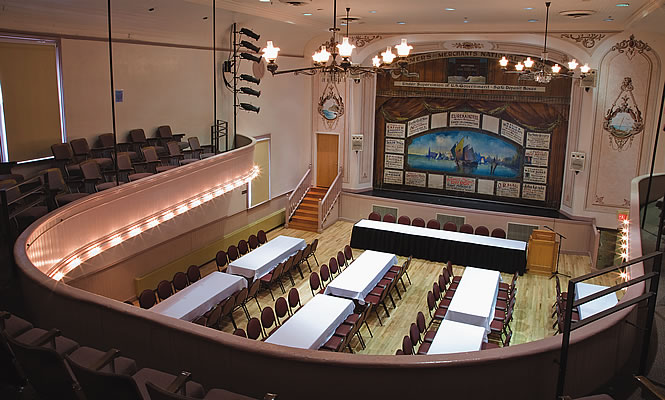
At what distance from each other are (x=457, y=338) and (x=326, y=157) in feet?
35.2

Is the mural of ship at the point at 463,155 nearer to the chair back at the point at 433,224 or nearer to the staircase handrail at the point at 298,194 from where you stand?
the chair back at the point at 433,224

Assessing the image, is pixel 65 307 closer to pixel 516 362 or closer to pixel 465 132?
pixel 516 362

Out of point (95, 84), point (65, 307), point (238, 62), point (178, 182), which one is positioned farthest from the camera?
point (238, 62)

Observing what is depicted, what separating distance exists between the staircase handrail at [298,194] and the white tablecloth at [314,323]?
727 centimetres

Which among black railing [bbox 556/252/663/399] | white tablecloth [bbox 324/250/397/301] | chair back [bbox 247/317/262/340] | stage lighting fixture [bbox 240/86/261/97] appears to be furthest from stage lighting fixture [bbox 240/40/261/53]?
black railing [bbox 556/252/663/399]

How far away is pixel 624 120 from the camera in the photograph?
13.9 m

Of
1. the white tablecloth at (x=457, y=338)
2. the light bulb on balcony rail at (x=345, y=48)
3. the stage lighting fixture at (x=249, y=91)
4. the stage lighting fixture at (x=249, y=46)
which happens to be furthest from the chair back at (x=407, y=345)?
the stage lighting fixture at (x=249, y=46)

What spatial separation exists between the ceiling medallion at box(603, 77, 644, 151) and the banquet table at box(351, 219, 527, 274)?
3773 millimetres

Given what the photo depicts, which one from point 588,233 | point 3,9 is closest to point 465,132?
point 588,233

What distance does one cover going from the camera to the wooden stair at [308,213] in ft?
54.9

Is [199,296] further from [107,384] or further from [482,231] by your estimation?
[482,231]

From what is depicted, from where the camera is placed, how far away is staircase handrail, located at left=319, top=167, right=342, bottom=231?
16.6 meters

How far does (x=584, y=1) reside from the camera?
33.2 ft

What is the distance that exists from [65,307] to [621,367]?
15.7ft
